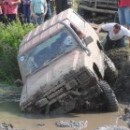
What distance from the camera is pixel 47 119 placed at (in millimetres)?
10219

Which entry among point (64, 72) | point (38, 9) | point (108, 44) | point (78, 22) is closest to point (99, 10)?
point (38, 9)

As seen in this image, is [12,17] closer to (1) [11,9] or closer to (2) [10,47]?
(1) [11,9]

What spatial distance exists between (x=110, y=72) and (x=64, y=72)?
1.96 m

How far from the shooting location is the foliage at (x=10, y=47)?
13.2m

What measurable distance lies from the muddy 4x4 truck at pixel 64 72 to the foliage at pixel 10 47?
1.36 m

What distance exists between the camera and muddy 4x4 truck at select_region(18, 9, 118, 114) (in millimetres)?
10234

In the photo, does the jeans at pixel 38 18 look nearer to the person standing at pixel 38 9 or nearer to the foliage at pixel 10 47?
the person standing at pixel 38 9

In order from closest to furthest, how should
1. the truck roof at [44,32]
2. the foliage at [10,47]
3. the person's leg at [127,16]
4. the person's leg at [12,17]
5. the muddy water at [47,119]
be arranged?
1. the muddy water at [47,119]
2. the truck roof at [44,32]
3. the foliage at [10,47]
4. the person's leg at [127,16]
5. the person's leg at [12,17]

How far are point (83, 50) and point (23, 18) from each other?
5.62 meters

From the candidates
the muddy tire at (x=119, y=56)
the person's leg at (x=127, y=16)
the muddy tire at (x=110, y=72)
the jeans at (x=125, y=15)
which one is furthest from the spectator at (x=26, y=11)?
the muddy tire at (x=110, y=72)

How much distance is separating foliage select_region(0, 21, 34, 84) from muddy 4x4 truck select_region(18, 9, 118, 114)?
1360 millimetres

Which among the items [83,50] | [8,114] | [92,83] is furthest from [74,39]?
[8,114]

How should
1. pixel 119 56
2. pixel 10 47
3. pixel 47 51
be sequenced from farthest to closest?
pixel 10 47
pixel 119 56
pixel 47 51

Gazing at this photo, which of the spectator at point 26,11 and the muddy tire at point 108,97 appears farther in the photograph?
the spectator at point 26,11
